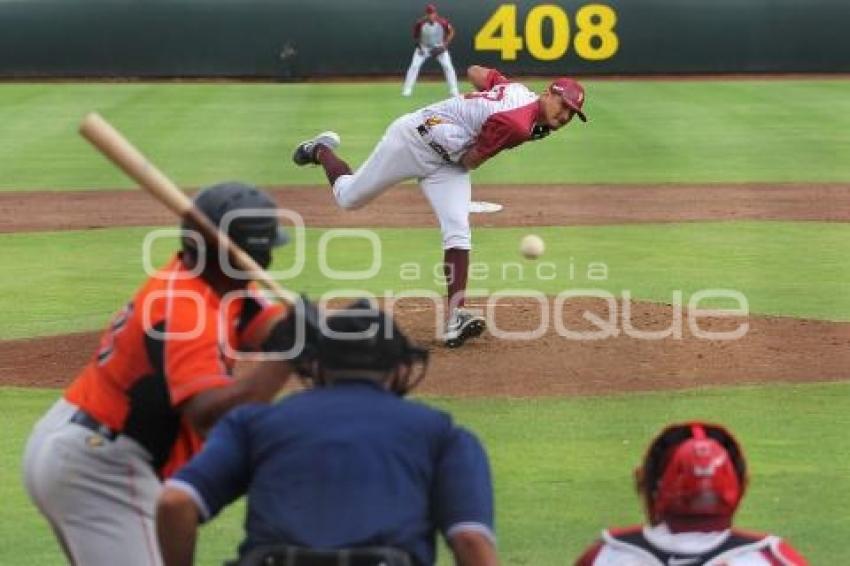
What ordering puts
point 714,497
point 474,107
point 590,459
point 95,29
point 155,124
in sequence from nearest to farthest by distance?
point 714,497, point 590,459, point 474,107, point 155,124, point 95,29

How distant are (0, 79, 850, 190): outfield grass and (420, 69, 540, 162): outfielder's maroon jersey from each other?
848 centimetres

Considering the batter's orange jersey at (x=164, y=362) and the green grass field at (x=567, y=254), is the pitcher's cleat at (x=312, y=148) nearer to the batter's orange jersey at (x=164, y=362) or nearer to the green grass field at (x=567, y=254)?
the green grass field at (x=567, y=254)

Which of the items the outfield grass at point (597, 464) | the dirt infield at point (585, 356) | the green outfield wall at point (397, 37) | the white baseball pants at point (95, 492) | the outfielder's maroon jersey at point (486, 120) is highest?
the white baseball pants at point (95, 492)

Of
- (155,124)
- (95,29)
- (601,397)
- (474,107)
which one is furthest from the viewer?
(95,29)

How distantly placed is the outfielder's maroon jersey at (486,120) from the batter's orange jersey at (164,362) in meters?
5.58

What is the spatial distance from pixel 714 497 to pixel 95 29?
94.4 ft

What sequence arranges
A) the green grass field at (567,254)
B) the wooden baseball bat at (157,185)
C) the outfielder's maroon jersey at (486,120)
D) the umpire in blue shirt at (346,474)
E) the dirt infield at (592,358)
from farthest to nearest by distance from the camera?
the outfielder's maroon jersey at (486,120) → the dirt infield at (592,358) → the green grass field at (567,254) → the wooden baseball bat at (157,185) → the umpire in blue shirt at (346,474)

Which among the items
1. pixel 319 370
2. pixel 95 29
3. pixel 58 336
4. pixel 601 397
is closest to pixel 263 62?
pixel 95 29

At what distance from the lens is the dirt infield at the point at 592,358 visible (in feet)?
33.5

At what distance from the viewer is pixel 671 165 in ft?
69.1

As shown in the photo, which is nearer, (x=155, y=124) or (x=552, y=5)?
(x=155, y=124)

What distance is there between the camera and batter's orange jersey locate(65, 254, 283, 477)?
487 centimetres

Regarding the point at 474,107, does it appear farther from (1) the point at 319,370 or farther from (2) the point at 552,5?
(2) the point at 552,5

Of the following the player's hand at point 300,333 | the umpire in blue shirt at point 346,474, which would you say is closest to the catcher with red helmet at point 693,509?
the umpire in blue shirt at point 346,474
